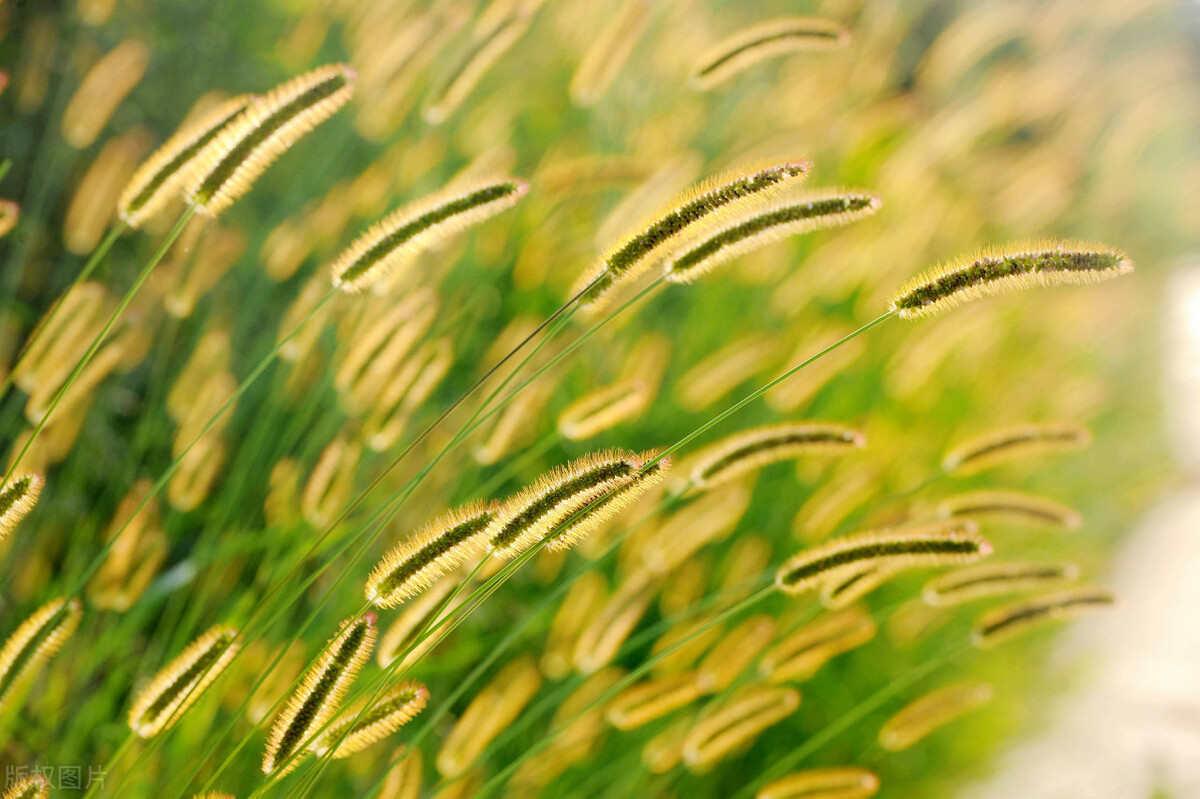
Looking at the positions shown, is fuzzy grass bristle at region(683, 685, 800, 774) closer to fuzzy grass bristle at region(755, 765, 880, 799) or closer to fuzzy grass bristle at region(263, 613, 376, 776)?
fuzzy grass bristle at region(755, 765, 880, 799)

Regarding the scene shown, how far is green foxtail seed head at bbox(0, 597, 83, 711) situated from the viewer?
99 centimetres

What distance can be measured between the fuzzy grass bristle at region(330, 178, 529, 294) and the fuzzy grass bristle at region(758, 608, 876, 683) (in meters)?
0.97

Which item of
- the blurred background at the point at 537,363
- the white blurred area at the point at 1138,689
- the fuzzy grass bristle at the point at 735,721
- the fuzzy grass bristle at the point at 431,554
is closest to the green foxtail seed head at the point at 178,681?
the blurred background at the point at 537,363

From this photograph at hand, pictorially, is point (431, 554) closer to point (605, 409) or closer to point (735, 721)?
point (605, 409)

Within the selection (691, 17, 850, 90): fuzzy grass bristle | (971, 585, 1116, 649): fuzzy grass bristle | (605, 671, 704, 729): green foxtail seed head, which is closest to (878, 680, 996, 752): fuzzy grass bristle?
(971, 585, 1116, 649): fuzzy grass bristle

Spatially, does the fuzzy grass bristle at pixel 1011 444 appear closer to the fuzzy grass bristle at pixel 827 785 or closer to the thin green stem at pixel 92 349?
the fuzzy grass bristle at pixel 827 785

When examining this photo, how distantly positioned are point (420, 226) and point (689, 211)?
36 cm

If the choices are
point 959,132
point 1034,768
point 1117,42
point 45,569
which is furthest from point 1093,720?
point 1117,42

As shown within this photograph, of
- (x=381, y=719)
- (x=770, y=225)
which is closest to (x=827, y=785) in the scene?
(x=381, y=719)

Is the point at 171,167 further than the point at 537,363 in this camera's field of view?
No

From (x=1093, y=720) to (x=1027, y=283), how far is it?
124 inches

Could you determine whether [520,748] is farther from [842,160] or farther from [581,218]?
[842,160]

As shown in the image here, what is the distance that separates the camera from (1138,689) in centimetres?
349

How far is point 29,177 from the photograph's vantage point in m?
2.33
